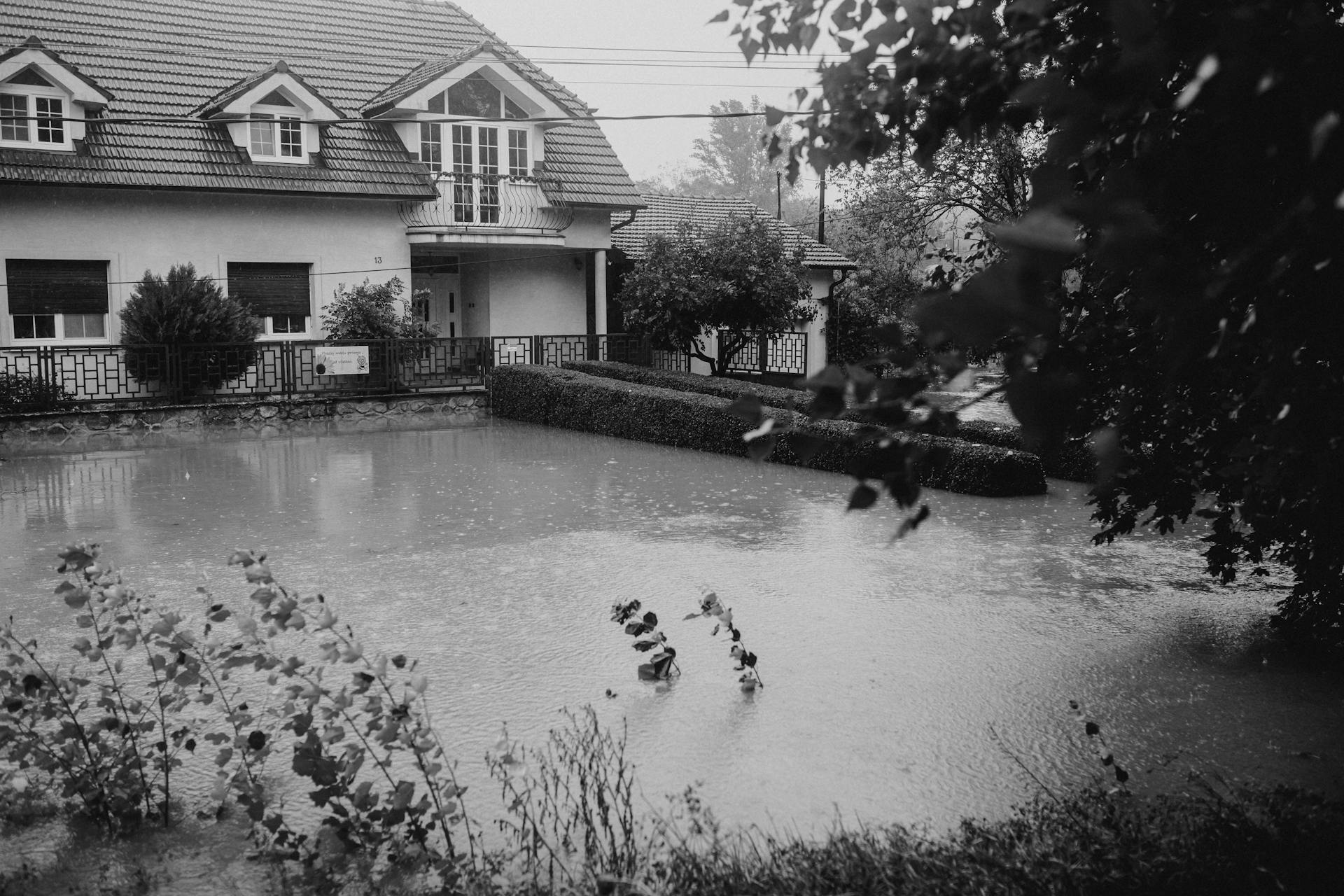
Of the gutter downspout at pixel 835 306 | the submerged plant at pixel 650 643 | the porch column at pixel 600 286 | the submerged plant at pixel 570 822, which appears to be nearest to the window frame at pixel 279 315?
the porch column at pixel 600 286

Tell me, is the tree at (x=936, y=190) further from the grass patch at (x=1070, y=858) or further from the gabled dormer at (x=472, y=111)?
the grass patch at (x=1070, y=858)

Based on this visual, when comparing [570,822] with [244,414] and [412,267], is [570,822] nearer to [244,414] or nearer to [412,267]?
[244,414]

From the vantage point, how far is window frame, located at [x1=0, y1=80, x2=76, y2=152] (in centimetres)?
1980

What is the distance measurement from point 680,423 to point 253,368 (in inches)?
341

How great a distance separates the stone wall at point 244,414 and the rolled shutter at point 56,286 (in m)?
2.84

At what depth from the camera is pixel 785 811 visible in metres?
5.04

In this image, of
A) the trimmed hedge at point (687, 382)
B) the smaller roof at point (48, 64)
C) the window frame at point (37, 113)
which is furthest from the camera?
the window frame at point (37, 113)

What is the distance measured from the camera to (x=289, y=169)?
22.3m

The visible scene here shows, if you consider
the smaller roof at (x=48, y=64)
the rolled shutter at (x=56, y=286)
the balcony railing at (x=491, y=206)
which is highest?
the smaller roof at (x=48, y=64)

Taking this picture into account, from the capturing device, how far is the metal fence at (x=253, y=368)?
19391 mm

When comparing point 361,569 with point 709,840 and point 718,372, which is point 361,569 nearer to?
point 709,840

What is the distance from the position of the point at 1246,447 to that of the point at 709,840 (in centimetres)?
265

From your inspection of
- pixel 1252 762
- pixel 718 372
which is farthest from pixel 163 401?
pixel 1252 762

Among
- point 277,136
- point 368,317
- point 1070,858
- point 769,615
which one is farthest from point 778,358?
point 1070,858
